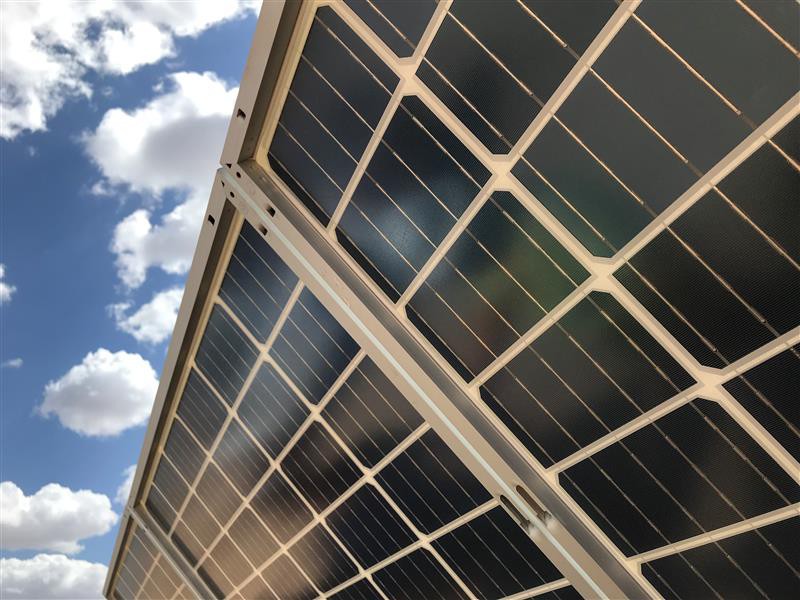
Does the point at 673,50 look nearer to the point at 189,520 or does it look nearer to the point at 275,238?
the point at 275,238

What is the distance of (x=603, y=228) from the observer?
816 centimetres

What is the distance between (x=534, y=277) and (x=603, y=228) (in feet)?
4.52

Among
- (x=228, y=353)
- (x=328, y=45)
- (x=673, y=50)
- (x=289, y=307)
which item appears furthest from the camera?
(x=228, y=353)

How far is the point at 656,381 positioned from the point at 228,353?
11092mm

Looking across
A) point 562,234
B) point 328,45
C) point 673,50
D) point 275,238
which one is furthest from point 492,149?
point 275,238

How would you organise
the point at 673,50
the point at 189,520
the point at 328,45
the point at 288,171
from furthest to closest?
the point at 189,520 < the point at 288,171 < the point at 328,45 < the point at 673,50

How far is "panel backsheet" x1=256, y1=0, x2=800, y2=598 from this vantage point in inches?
273

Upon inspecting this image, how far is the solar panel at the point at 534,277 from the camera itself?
23.4 feet

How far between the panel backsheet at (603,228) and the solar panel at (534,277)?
1.4 inches

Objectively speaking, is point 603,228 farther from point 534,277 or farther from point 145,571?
point 145,571

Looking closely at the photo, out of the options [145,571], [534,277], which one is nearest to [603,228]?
[534,277]

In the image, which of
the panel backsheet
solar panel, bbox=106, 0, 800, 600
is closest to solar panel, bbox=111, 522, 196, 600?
solar panel, bbox=106, 0, 800, 600

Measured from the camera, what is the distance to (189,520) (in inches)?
909

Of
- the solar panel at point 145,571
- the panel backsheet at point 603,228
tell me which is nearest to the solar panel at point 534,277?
the panel backsheet at point 603,228
